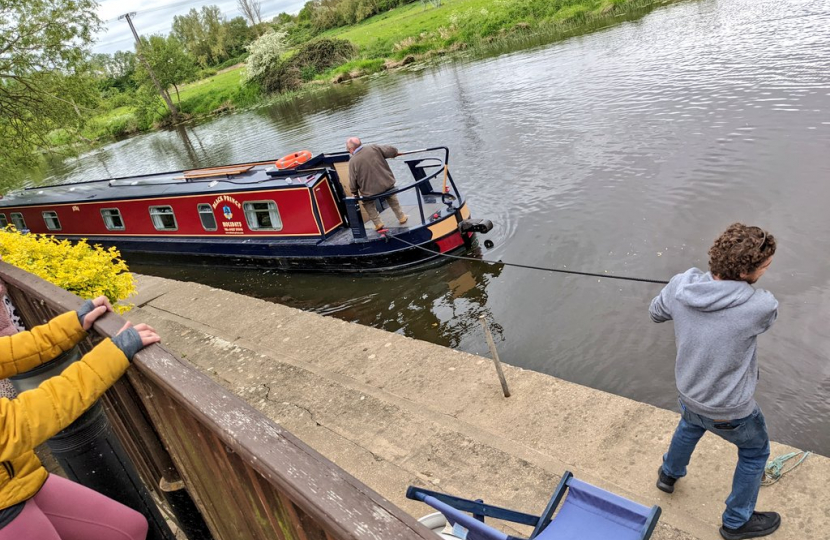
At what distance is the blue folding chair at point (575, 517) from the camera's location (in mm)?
2697

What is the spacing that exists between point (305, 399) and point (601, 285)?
15.9 feet

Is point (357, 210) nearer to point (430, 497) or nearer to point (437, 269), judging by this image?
point (437, 269)

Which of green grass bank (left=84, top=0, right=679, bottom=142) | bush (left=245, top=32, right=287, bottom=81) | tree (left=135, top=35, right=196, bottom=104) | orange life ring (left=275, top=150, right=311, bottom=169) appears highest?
tree (left=135, top=35, right=196, bottom=104)

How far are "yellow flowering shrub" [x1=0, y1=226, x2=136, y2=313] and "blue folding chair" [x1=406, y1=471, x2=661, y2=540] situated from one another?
4541mm

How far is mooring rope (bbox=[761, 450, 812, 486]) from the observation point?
3.91 metres

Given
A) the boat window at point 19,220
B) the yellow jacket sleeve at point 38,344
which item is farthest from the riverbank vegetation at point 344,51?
the yellow jacket sleeve at point 38,344

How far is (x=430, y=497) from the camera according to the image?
Result: 2.96 m

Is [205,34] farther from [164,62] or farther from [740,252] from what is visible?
[740,252]

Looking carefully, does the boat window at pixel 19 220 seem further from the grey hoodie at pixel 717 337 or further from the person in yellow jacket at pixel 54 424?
the grey hoodie at pixel 717 337

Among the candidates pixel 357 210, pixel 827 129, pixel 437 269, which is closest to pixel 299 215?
pixel 357 210

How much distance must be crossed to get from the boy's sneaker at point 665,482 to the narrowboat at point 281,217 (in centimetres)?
620

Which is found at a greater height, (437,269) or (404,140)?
(404,140)

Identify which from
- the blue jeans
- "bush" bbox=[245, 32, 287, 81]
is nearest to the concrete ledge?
the blue jeans

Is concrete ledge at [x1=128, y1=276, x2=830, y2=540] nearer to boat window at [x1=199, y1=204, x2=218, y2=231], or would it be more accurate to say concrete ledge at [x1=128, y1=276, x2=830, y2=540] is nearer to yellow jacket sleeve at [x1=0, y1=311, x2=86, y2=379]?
yellow jacket sleeve at [x1=0, y1=311, x2=86, y2=379]
